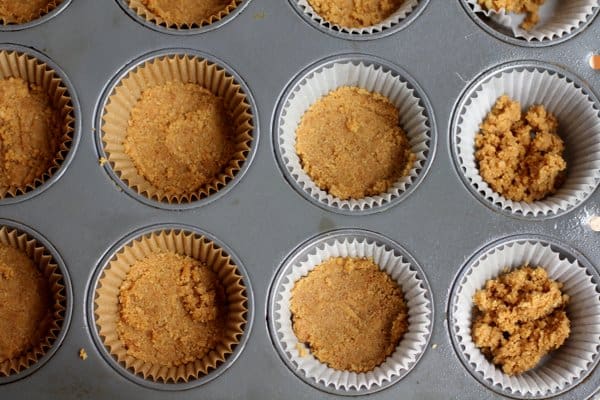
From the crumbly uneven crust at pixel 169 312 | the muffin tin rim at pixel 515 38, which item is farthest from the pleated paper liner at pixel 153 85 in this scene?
the muffin tin rim at pixel 515 38

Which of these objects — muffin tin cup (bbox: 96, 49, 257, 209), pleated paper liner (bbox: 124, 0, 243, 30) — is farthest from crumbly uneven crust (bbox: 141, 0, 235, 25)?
muffin tin cup (bbox: 96, 49, 257, 209)

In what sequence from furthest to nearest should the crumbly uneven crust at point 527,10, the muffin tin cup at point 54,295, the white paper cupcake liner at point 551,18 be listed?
the crumbly uneven crust at point 527,10
the white paper cupcake liner at point 551,18
the muffin tin cup at point 54,295

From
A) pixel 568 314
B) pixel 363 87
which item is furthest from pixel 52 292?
pixel 568 314

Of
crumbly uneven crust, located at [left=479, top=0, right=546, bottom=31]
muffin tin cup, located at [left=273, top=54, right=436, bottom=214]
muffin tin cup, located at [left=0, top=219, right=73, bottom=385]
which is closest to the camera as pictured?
muffin tin cup, located at [left=0, top=219, right=73, bottom=385]

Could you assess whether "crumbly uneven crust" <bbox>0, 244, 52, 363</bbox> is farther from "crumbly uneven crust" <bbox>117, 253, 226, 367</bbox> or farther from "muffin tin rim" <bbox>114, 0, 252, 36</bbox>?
"muffin tin rim" <bbox>114, 0, 252, 36</bbox>

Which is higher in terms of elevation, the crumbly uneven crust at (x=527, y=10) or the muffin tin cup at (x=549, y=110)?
the crumbly uneven crust at (x=527, y=10)

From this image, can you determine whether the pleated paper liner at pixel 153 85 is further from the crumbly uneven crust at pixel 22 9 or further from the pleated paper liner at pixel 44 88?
the crumbly uneven crust at pixel 22 9
